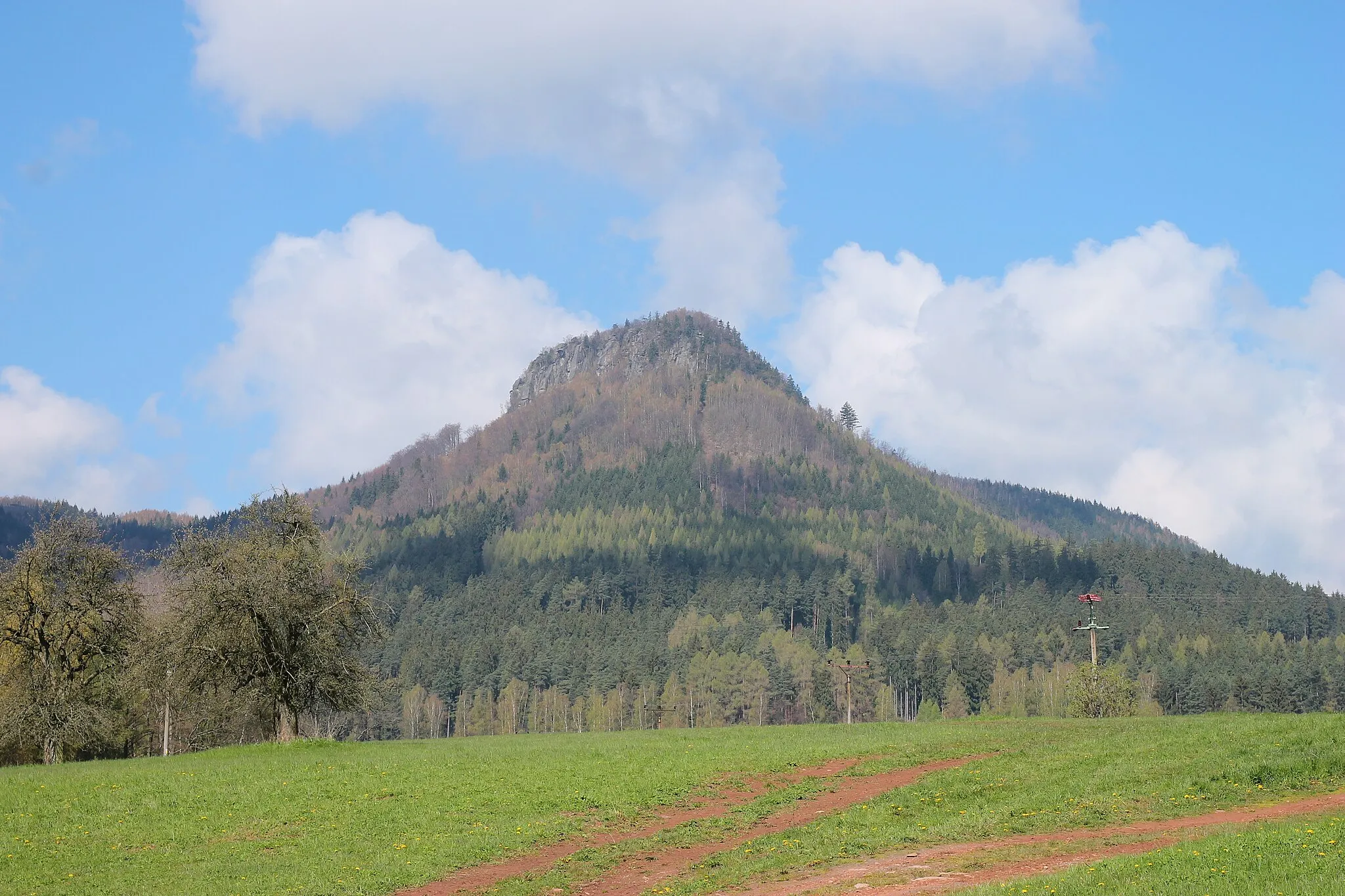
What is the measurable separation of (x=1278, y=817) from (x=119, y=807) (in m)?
31.3

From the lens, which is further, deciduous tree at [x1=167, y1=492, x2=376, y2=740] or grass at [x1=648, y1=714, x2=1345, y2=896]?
deciduous tree at [x1=167, y1=492, x2=376, y2=740]

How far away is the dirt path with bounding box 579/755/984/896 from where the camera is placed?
1002 inches

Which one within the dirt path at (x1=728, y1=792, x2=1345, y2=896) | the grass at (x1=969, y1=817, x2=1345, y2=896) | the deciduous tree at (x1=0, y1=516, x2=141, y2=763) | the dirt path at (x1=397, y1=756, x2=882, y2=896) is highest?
the deciduous tree at (x1=0, y1=516, x2=141, y2=763)

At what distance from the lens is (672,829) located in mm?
30797

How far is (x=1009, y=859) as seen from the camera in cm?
2359

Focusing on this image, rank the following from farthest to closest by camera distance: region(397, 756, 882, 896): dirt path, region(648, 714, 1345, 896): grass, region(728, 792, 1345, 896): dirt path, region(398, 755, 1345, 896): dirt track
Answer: region(648, 714, 1345, 896): grass < region(397, 756, 882, 896): dirt path < region(398, 755, 1345, 896): dirt track < region(728, 792, 1345, 896): dirt path

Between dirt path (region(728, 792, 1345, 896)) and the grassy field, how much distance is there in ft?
3.10

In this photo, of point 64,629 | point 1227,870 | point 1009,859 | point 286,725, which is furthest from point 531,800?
point 64,629

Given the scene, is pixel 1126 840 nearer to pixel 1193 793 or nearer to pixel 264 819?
pixel 1193 793

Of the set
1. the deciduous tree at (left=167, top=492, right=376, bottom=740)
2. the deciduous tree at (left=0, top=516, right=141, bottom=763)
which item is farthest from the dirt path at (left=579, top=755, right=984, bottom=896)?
the deciduous tree at (left=0, top=516, right=141, bottom=763)

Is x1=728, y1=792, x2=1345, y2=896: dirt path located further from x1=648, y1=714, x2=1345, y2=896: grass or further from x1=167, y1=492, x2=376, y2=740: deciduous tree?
x1=167, y1=492, x2=376, y2=740: deciduous tree

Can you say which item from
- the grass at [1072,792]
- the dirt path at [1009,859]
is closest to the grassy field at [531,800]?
the grass at [1072,792]

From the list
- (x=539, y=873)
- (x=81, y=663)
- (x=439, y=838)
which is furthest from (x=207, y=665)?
(x=539, y=873)

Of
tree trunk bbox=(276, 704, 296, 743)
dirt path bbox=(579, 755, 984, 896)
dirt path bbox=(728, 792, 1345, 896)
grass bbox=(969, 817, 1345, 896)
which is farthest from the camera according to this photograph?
tree trunk bbox=(276, 704, 296, 743)
